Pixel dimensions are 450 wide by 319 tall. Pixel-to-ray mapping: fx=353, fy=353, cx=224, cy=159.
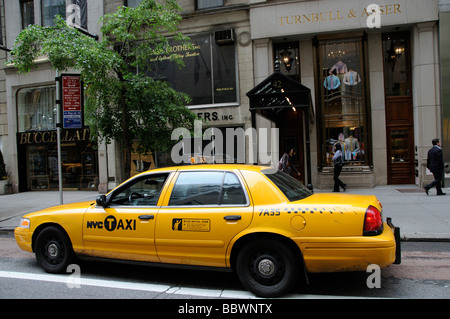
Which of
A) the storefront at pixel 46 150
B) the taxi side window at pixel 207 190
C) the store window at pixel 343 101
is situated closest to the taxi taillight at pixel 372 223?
the taxi side window at pixel 207 190

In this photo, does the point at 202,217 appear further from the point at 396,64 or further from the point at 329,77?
the point at 396,64

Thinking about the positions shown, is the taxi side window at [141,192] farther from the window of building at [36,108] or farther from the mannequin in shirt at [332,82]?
the window of building at [36,108]

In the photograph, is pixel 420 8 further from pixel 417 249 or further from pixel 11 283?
pixel 11 283

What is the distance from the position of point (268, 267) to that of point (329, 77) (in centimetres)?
1075

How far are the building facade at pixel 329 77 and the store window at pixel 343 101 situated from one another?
36mm

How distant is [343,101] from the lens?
1317 centimetres

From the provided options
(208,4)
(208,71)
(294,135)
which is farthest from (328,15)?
(208,71)

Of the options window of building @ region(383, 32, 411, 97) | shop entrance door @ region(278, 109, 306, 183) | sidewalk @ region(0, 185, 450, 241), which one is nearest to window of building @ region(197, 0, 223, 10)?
shop entrance door @ region(278, 109, 306, 183)

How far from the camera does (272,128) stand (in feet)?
43.7

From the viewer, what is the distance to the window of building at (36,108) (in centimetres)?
1662

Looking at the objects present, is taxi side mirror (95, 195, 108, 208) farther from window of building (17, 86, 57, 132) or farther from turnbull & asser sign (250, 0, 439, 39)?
window of building (17, 86, 57, 132)

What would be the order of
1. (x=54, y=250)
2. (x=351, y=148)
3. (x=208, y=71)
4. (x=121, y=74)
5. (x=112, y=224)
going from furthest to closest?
1. (x=208, y=71)
2. (x=351, y=148)
3. (x=121, y=74)
4. (x=54, y=250)
5. (x=112, y=224)

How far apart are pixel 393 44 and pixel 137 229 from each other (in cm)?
1241
